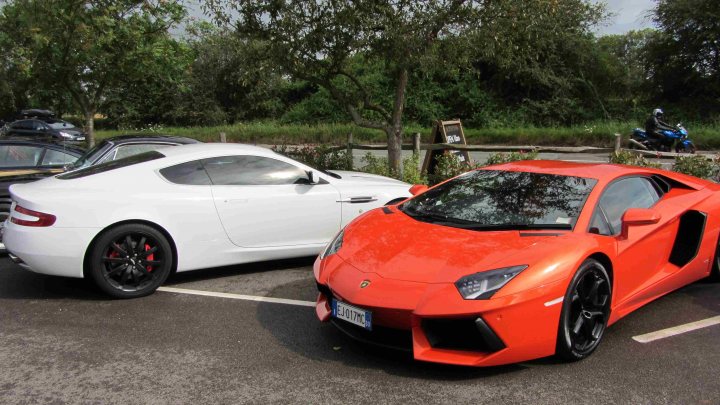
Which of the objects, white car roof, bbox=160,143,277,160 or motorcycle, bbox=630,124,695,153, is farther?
motorcycle, bbox=630,124,695,153

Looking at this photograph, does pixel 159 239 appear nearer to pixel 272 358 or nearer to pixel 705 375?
pixel 272 358

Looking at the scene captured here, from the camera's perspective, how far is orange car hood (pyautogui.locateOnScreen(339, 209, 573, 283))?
3.54m

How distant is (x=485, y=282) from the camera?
134 inches

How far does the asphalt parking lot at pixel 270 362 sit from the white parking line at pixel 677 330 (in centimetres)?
6

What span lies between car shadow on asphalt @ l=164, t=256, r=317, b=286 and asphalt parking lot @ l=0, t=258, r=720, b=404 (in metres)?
0.62

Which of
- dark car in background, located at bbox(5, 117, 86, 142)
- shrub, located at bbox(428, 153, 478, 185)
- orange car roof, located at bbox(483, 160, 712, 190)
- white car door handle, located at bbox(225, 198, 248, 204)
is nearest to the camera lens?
orange car roof, located at bbox(483, 160, 712, 190)

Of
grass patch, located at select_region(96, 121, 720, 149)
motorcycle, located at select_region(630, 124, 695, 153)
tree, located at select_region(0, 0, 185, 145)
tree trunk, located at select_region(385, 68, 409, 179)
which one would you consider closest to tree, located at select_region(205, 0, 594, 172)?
tree trunk, located at select_region(385, 68, 409, 179)

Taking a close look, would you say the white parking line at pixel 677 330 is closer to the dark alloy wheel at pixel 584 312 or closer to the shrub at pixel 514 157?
the dark alloy wheel at pixel 584 312

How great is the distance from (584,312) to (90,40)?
1141 centimetres

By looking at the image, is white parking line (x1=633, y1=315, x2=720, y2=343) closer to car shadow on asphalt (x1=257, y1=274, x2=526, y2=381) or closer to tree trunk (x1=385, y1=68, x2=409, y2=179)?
car shadow on asphalt (x1=257, y1=274, x2=526, y2=381)

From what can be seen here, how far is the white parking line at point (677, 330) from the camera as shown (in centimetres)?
412

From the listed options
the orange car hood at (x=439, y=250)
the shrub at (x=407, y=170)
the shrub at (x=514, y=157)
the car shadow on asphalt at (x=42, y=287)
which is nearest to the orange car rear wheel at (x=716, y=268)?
the orange car hood at (x=439, y=250)

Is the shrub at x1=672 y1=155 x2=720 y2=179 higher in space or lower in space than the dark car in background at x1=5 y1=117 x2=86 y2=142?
higher

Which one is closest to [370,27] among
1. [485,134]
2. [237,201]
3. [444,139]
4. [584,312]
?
[444,139]
